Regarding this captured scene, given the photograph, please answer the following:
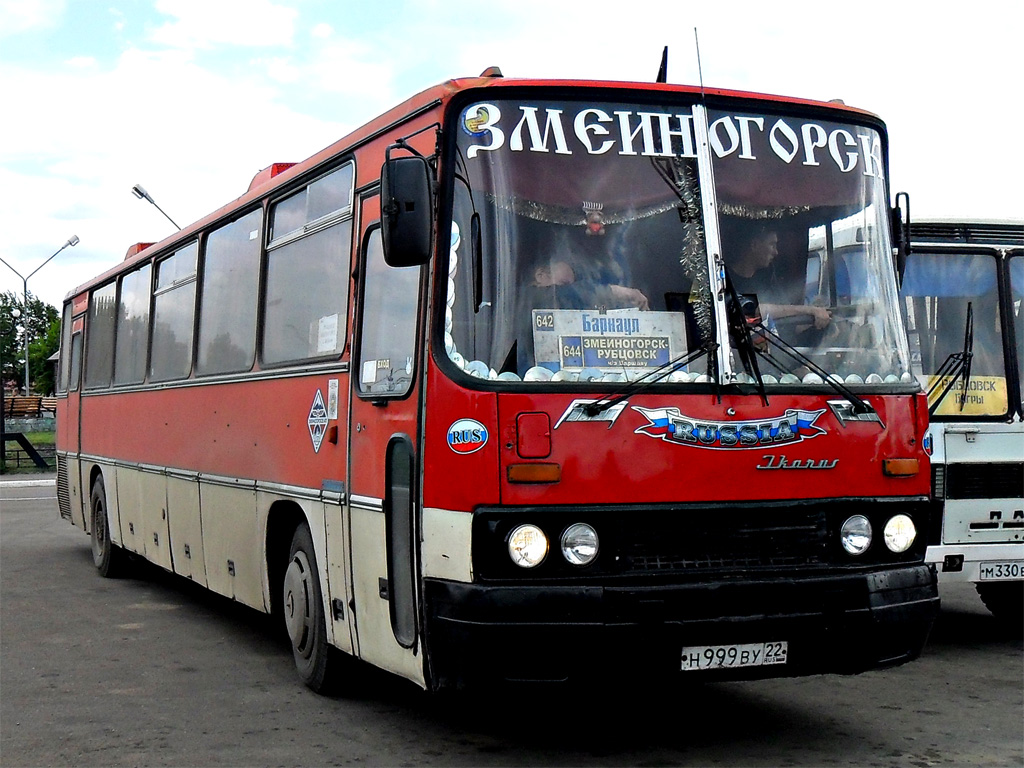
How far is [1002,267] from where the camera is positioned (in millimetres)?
10180

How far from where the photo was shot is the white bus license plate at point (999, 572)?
30.9ft

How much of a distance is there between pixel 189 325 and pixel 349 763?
5.72 m

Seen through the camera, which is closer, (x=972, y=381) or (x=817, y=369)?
(x=817, y=369)

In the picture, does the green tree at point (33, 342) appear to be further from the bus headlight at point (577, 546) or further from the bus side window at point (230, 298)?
the bus headlight at point (577, 546)

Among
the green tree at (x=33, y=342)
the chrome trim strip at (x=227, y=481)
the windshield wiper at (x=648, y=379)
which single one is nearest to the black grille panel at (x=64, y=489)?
the chrome trim strip at (x=227, y=481)

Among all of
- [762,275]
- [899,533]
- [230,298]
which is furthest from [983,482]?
[230,298]

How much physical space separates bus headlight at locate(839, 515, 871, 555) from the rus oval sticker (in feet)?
5.69

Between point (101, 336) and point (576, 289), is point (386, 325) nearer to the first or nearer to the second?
point (576, 289)

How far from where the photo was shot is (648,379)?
6.13 metres

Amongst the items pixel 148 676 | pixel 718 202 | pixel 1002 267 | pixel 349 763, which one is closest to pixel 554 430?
pixel 718 202

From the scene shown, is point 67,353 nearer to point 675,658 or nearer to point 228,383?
point 228,383

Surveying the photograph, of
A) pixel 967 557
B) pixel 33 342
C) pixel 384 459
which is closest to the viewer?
pixel 384 459

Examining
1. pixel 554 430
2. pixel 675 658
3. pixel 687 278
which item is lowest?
pixel 675 658

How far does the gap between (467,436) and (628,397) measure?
28.2 inches
